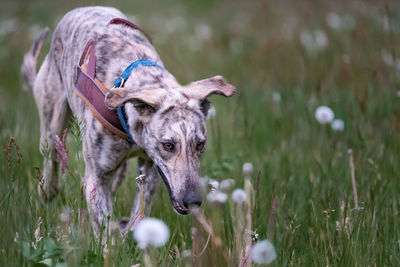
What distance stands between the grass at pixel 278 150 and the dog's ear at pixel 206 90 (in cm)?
69

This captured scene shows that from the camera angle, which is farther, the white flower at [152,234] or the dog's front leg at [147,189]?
the dog's front leg at [147,189]

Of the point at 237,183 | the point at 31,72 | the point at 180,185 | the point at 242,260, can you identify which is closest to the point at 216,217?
the point at 242,260

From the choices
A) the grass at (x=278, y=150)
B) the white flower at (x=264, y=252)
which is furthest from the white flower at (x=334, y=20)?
the white flower at (x=264, y=252)

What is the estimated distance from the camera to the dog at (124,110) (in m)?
3.08

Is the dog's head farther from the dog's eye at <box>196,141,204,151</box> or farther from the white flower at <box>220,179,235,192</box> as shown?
the white flower at <box>220,179,235,192</box>

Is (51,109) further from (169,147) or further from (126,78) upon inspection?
(169,147)

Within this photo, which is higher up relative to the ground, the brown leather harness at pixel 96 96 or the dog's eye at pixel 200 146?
the brown leather harness at pixel 96 96

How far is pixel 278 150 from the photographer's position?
5.23 meters

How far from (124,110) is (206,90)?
538 mm

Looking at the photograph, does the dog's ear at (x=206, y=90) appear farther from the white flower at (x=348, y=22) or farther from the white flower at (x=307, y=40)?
the white flower at (x=348, y=22)

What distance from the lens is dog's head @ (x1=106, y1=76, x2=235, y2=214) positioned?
301cm

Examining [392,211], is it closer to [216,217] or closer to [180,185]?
[180,185]

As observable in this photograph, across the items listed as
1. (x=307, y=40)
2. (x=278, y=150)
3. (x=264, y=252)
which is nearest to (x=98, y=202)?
(x=264, y=252)

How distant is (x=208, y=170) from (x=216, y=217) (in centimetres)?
266
